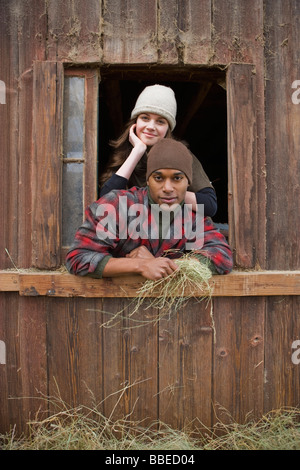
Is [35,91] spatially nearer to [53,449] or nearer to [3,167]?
[3,167]

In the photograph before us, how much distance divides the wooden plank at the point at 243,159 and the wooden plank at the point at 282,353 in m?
0.44

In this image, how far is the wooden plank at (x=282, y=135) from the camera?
280 centimetres

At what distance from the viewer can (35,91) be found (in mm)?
2662

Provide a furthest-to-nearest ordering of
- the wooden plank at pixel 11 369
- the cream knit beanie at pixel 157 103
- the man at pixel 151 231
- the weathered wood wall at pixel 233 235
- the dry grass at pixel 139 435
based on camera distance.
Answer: the cream knit beanie at pixel 157 103, the wooden plank at pixel 11 369, the weathered wood wall at pixel 233 235, the dry grass at pixel 139 435, the man at pixel 151 231

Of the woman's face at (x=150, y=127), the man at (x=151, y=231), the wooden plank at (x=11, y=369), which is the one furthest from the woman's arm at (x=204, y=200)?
the wooden plank at (x=11, y=369)

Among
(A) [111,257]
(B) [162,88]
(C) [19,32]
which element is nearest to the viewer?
(A) [111,257]

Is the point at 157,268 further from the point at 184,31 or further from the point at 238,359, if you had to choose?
the point at 184,31

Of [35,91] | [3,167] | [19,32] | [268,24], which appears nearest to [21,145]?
[3,167]

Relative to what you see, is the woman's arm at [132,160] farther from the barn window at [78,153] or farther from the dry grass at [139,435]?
the dry grass at [139,435]

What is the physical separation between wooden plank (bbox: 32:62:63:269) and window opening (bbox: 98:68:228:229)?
47 cm

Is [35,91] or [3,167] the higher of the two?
[35,91]

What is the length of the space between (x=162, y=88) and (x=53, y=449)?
2.79m

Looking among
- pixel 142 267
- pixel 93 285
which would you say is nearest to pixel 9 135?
pixel 93 285

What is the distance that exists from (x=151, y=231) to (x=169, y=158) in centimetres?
52
